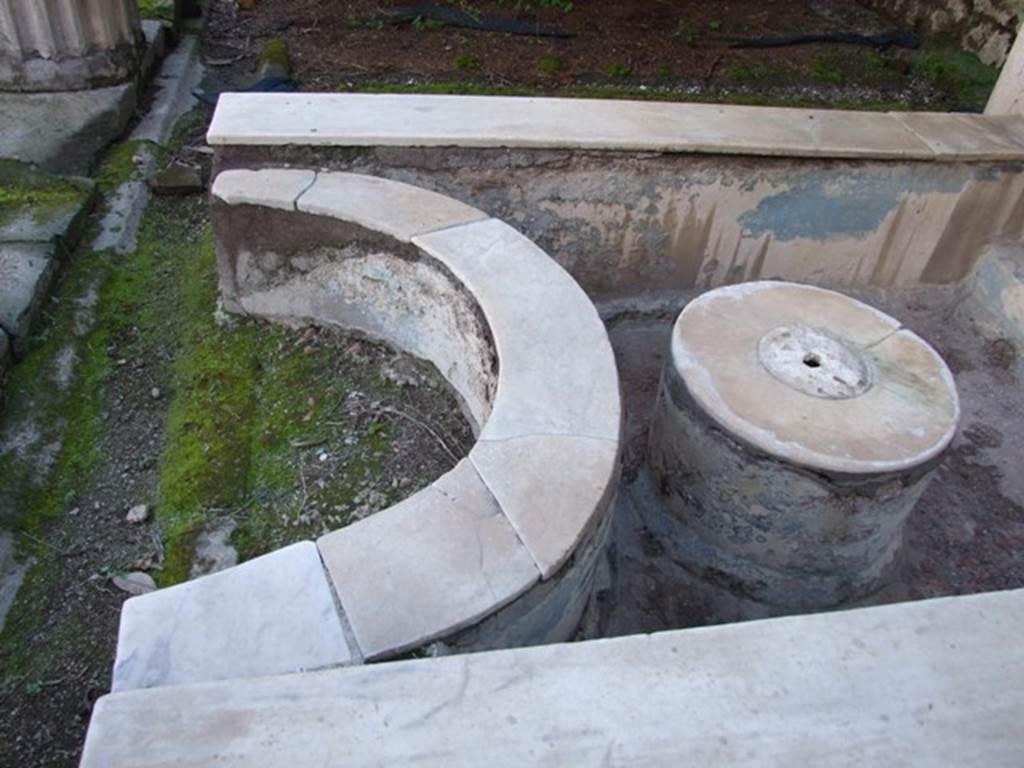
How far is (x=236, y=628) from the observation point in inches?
69.9

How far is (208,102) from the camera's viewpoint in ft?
17.7

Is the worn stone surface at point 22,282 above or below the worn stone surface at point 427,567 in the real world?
below

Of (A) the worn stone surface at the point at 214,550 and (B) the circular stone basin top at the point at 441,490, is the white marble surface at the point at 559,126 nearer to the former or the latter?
(B) the circular stone basin top at the point at 441,490

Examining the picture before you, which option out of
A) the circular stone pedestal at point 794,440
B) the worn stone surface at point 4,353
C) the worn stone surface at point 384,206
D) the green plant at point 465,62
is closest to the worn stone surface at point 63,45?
the green plant at point 465,62

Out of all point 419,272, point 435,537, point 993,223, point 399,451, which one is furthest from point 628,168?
point 435,537

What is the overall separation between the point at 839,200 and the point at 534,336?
1.80 m

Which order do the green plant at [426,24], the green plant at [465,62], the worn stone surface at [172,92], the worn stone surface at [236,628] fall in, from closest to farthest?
the worn stone surface at [236,628] < the worn stone surface at [172,92] < the green plant at [465,62] < the green plant at [426,24]

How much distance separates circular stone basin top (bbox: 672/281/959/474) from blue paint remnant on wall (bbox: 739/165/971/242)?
59 centimetres

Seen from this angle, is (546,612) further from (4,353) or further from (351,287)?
(4,353)

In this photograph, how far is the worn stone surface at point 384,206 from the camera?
297 cm

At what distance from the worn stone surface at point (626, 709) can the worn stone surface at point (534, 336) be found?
2.42 ft

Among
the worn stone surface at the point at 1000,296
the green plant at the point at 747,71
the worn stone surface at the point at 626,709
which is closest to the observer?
the worn stone surface at the point at 626,709

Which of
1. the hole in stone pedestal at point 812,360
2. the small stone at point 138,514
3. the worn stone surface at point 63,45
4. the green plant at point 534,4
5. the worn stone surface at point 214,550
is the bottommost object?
the small stone at point 138,514

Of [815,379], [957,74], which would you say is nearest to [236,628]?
[815,379]
